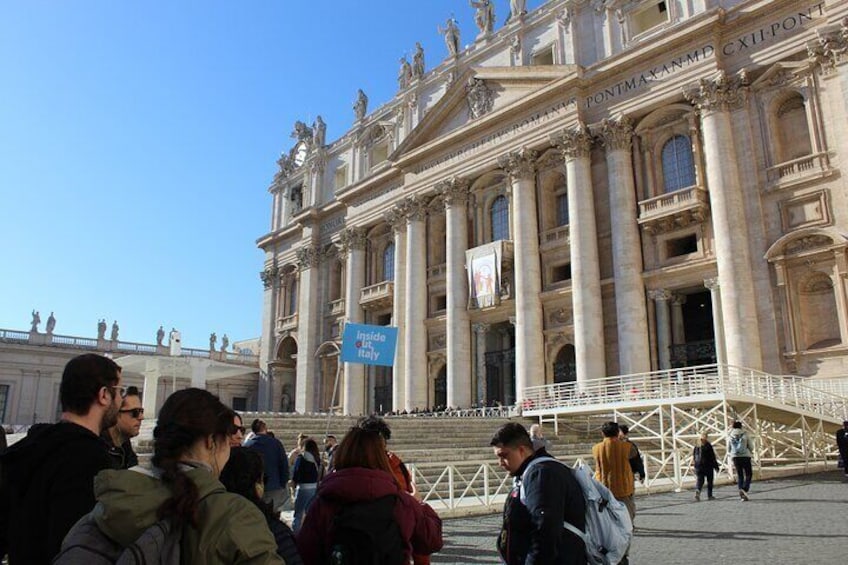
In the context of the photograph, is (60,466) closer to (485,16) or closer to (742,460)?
(742,460)

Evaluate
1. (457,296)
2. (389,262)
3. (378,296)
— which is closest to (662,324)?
(457,296)

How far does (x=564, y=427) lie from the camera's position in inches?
899

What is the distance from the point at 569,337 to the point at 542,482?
24.6 metres

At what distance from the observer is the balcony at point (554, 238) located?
28688mm

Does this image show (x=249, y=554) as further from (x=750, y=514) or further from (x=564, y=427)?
(x=564, y=427)

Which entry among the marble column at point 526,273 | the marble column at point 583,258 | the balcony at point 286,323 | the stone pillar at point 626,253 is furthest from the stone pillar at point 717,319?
the balcony at point 286,323

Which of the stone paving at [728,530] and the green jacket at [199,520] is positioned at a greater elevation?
the green jacket at [199,520]

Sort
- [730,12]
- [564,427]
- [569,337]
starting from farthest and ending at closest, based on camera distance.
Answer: [569,337]
[730,12]
[564,427]

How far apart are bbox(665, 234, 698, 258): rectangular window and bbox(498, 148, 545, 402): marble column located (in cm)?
534

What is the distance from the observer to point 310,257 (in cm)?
4244

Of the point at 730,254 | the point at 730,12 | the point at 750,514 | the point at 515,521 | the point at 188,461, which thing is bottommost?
the point at 750,514

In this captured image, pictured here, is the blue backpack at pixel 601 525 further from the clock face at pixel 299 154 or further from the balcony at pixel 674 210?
the clock face at pixel 299 154

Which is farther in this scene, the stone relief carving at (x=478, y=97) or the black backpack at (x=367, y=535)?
the stone relief carving at (x=478, y=97)

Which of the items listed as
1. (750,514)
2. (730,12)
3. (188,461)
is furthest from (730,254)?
(188,461)
